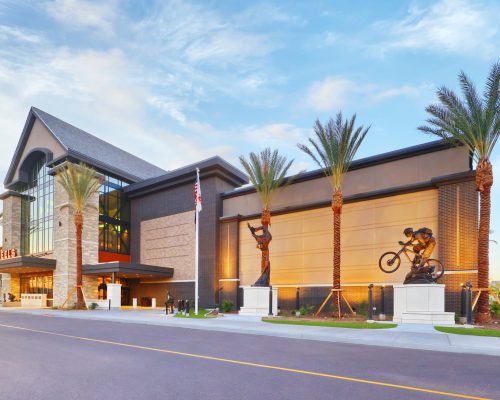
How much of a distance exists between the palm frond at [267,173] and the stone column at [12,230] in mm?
30431

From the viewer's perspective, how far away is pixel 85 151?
4125cm

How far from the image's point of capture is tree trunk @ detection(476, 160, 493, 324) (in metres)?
19.2

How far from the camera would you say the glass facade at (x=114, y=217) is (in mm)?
41062

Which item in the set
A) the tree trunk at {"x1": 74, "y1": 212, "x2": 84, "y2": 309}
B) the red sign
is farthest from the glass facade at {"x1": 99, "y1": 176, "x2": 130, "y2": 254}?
the red sign

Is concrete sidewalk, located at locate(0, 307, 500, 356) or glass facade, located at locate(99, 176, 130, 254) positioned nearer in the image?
concrete sidewalk, located at locate(0, 307, 500, 356)

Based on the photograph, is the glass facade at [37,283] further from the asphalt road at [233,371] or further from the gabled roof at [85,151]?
the asphalt road at [233,371]

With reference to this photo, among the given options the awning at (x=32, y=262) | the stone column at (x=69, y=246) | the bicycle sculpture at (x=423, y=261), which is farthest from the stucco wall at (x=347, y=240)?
the awning at (x=32, y=262)

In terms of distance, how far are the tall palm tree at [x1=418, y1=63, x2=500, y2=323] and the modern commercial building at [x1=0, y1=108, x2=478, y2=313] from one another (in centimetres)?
248

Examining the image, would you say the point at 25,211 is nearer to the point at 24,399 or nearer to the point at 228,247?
the point at 228,247

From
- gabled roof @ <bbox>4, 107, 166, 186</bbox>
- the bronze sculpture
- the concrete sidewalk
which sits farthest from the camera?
gabled roof @ <bbox>4, 107, 166, 186</bbox>

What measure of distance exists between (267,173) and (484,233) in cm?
1453

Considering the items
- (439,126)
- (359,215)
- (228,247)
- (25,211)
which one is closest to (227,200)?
(228,247)

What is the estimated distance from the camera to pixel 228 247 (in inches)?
1346

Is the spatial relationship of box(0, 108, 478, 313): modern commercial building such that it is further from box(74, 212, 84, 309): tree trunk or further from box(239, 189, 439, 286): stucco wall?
box(74, 212, 84, 309): tree trunk
